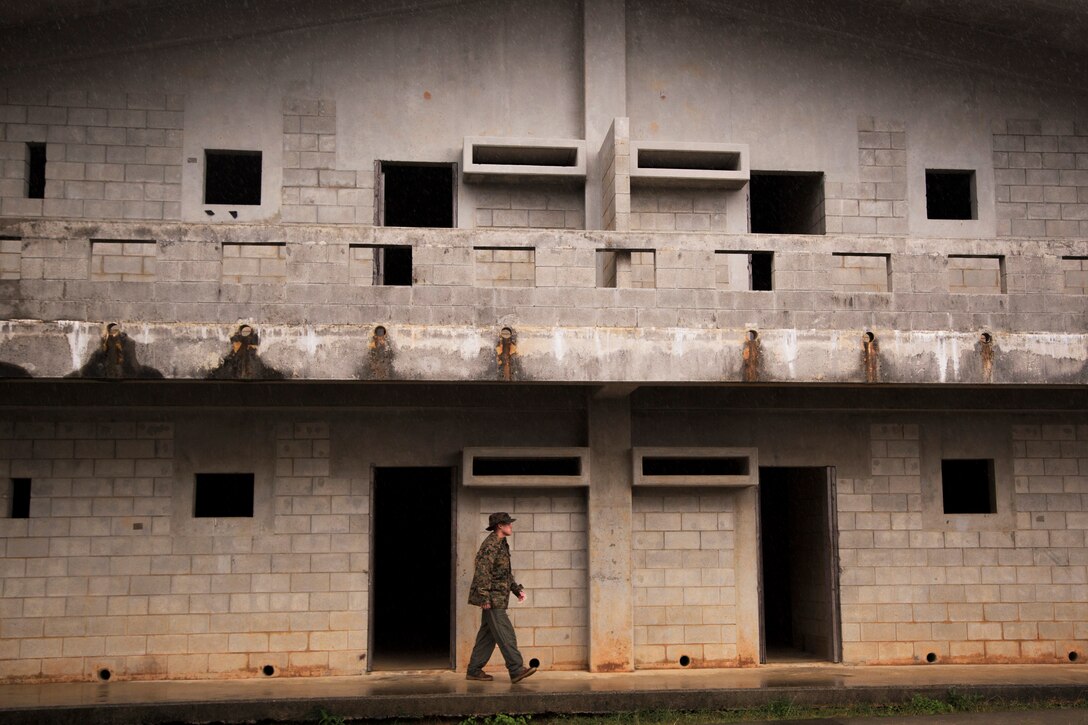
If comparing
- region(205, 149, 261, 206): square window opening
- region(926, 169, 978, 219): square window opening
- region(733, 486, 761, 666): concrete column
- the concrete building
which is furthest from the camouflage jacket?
region(926, 169, 978, 219): square window opening

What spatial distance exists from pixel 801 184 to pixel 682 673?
A: 6.03 meters

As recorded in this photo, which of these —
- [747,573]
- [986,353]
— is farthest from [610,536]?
[986,353]

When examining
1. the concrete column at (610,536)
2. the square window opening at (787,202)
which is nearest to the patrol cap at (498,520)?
the concrete column at (610,536)

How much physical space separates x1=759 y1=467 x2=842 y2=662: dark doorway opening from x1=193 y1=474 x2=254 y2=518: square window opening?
5941 mm

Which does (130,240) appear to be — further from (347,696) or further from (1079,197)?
(1079,197)

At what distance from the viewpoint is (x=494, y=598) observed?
1050 centimetres

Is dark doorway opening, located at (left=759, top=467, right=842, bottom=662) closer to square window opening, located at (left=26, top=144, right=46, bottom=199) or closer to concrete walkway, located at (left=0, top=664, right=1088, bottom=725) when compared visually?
concrete walkway, located at (left=0, top=664, right=1088, bottom=725)

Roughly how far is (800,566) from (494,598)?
4657mm

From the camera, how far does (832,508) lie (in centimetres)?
1217

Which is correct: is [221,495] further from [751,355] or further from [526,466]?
[751,355]

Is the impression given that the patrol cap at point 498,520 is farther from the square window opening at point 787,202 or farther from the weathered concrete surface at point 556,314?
the square window opening at point 787,202

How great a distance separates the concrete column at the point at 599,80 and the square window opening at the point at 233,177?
3710 millimetres

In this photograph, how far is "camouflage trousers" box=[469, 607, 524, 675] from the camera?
34.4 ft

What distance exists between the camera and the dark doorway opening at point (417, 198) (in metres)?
15.7
